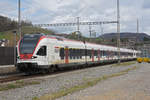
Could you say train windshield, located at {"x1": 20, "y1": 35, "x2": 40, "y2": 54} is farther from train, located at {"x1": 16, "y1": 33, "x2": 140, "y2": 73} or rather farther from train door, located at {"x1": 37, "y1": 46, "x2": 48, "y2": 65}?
train door, located at {"x1": 37, "y1": 46, "x2": 48, "y2": 65}

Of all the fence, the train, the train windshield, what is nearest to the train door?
the train

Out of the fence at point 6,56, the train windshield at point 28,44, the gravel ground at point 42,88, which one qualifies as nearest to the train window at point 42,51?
the train windshield at point 28,44

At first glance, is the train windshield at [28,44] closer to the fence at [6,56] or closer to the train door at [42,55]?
the train door at [42,55]

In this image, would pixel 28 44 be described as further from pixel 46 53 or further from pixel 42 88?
pixel 42 88

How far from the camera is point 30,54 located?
17.6 meters

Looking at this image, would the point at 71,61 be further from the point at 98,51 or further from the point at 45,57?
the point at 98,51

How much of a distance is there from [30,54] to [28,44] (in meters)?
0.92

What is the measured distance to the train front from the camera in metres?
17.5

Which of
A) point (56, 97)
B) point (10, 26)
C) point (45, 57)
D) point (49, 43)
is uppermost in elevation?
point (10, 26)

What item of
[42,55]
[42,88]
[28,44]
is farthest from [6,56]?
[42,88]

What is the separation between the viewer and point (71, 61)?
2330cm

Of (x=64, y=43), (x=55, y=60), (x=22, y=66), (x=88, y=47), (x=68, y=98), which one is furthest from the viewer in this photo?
(x=88, y=47)

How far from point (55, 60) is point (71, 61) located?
12.3 feet

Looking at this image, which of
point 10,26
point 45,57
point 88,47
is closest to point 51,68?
point 45,57
